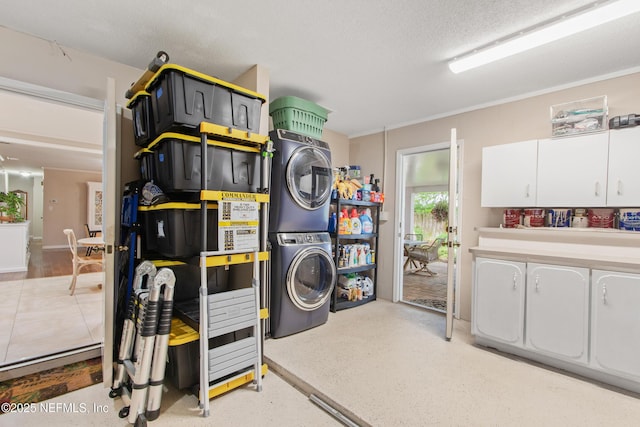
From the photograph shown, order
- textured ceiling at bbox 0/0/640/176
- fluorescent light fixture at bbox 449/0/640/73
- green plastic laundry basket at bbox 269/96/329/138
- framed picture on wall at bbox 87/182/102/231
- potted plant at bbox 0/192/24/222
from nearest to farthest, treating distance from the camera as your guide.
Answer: fluorescent light fixture at bbox 449/0/640/73 → textured ceiling at bbox 0/0/640/176 → green plastic laundry basket at bbox 269/96/329/138 → potted plant at bbox 0/192/24/222 → framed picture on wall at bbox 87/182/102/231

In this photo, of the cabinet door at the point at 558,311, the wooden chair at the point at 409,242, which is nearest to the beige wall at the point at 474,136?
the cabinet door at the point at 558,311

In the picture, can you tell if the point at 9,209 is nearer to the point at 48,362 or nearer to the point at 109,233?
the point at 48,362

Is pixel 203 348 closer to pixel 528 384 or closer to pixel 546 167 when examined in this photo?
pixel 528 384

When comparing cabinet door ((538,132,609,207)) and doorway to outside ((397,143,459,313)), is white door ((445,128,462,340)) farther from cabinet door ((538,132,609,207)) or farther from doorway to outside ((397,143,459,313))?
cabinet door ((538,132,609,207))

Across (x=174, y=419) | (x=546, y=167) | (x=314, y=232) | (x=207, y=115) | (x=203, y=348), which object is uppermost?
(x=207, y=115)

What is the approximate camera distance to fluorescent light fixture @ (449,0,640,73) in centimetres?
158

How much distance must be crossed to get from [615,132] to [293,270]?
2836mm

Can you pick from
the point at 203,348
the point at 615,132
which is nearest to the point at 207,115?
the point at 203,348

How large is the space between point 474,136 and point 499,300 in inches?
70.5

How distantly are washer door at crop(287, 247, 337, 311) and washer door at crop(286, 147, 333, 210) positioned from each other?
0.48 meters

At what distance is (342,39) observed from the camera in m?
2.01

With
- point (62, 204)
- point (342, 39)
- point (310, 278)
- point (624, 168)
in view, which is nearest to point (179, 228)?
point (310, 278)

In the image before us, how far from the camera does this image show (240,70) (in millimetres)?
2521

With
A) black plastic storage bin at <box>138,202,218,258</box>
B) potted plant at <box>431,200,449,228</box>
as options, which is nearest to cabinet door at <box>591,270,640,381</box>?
black plastic storage bin at <box>138,202,218,258</box>
